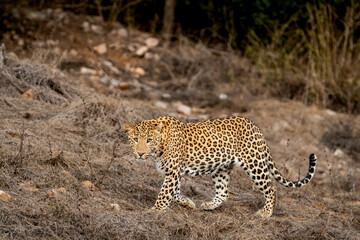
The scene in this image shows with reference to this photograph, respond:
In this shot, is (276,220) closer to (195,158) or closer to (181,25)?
(195,158)

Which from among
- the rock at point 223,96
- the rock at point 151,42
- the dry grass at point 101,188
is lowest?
the rock at point 223,96

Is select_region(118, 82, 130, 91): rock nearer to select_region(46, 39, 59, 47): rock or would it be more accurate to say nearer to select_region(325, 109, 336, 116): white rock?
select_region(46, 39, 59, 47): rock

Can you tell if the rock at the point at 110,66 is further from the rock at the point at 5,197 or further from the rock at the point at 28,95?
the rock at the point at 5,197

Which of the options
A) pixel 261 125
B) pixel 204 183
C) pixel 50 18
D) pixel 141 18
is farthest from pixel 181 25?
pixel 204 183

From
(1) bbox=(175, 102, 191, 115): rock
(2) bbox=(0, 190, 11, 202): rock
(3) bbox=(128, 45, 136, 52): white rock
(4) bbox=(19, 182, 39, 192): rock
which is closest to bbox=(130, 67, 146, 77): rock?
(3) bbox=(128, 45, 136, 52): white rock

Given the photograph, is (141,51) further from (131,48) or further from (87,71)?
(87,71)

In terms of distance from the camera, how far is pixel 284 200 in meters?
8.47

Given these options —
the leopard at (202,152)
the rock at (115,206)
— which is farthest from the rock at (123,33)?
the rock at (115,206)

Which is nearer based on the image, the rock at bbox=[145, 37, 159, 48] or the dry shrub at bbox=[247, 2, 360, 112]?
the dry shrub at bbox=[247, 2, 360, 112]

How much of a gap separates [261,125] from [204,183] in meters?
4.09

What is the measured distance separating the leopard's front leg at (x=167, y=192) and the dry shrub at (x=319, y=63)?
737 centimetres

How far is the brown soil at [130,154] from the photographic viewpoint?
21.0 ft

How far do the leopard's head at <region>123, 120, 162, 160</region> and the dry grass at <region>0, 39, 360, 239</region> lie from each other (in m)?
0.55

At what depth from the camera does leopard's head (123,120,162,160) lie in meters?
6.65
